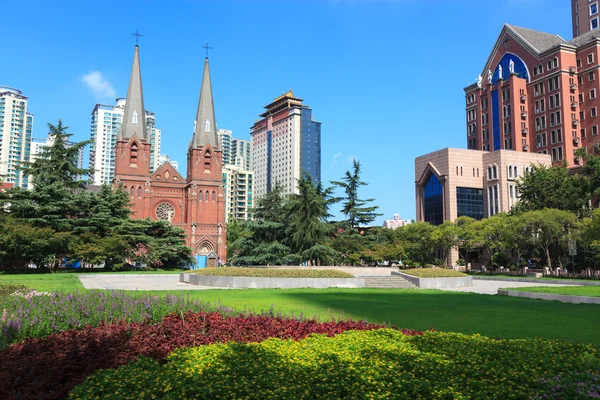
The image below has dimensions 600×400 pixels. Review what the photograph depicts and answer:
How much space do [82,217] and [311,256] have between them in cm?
1907

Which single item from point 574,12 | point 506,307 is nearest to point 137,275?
point 506,307

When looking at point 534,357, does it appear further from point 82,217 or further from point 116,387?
point 82,217

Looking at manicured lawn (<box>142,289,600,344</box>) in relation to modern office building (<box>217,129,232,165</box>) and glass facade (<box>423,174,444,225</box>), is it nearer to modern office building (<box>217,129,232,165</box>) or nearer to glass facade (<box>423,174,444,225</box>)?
glass facade (<box>423,174,444,225</box>)

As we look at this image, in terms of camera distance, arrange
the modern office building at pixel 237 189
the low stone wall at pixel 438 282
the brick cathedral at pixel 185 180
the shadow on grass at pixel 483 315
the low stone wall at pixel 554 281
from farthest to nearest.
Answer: the modern office building at pixel 237 189
the brick cathedral at pixel 185 180
the low stone wall at pixel 554 281
the low stone wall at pixel 438 282
the shadow on grass at pixel 483 315

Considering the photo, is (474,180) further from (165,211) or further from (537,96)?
(165,211)

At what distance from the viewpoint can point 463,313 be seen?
12617mm

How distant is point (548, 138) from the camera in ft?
214

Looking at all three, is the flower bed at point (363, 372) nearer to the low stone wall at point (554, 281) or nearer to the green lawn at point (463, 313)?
the green lawn at point (463, 313)

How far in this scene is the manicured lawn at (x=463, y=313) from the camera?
9.73 metres

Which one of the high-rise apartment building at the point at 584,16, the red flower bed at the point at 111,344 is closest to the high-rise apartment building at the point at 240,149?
the high-rise apartment building at the point at 584,16

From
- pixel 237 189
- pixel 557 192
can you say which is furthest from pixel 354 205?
pixel 237 189

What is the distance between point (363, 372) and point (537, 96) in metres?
72.0

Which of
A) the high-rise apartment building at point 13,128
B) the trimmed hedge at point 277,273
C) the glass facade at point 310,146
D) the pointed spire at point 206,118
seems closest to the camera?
the trimmed hedge at point 277,273

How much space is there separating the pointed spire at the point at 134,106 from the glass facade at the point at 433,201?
1433 inches
